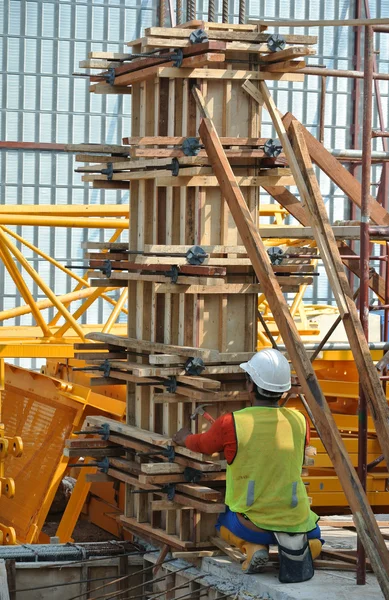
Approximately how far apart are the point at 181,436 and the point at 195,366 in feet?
1.77

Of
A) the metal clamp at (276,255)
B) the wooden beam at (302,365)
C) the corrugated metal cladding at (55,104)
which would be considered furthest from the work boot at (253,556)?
the corrugated metal cladding at (55,104)

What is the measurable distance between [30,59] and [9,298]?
4788mm

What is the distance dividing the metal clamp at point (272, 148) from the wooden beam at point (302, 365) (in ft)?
1.44

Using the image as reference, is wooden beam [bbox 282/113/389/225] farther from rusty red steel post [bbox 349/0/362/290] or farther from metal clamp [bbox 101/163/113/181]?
rusty red steel post [bbox 349/0/362/290]

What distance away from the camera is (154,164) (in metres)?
9.25

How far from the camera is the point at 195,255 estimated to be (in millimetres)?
8781

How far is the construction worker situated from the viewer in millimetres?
8148

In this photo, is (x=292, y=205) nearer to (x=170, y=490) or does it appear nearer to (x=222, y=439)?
(x=170, y=490)

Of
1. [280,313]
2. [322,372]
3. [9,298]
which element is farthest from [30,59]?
[280,313]

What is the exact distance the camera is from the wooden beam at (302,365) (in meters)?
7.66

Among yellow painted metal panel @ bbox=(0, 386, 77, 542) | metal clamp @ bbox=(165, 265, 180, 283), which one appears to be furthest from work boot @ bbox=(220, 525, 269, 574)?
yellow painted metal panel @ bbox=(0, 386, 77, 542)

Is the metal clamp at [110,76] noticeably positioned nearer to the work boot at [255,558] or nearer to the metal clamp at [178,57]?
Answer: the metal clamp at [178,57]

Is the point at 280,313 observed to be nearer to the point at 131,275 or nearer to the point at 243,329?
the point at 243,329

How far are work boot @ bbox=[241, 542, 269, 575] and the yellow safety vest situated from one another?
0.15 meters
